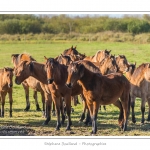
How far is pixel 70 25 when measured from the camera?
60.7ft

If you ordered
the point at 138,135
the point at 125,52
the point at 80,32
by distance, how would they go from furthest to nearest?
the point at 125,52 → the point at 80,32 → the point at 138,135

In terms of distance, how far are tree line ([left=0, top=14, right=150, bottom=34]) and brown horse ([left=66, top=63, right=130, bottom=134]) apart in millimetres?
5075

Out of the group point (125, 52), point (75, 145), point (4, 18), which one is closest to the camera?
point (75, 145)

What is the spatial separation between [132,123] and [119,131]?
125 centimetres

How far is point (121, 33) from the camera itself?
1906cm

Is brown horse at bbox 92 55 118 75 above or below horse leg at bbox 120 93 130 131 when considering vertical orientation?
above

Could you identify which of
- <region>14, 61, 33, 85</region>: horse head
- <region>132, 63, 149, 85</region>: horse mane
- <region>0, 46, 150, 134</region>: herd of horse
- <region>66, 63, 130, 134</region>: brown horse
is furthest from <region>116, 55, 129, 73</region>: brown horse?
<region>14, 61, 33, 85</region>: horse head

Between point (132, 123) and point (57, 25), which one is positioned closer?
point (132, 123)

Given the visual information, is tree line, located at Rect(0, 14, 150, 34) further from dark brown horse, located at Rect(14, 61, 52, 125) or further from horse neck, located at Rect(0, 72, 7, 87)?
dark brown horse, located at Rect(14, 61, 52, 125)

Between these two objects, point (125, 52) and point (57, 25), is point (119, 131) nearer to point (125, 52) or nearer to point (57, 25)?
point (57, 25)

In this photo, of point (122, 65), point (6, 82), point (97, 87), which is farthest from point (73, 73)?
point (122, 65)

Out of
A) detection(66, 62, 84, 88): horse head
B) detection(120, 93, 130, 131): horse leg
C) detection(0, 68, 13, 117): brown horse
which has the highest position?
detection(66, 62, 84, 88): horse head

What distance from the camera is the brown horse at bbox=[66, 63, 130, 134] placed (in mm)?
10555

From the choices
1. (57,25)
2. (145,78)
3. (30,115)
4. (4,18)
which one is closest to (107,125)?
(145,78)
